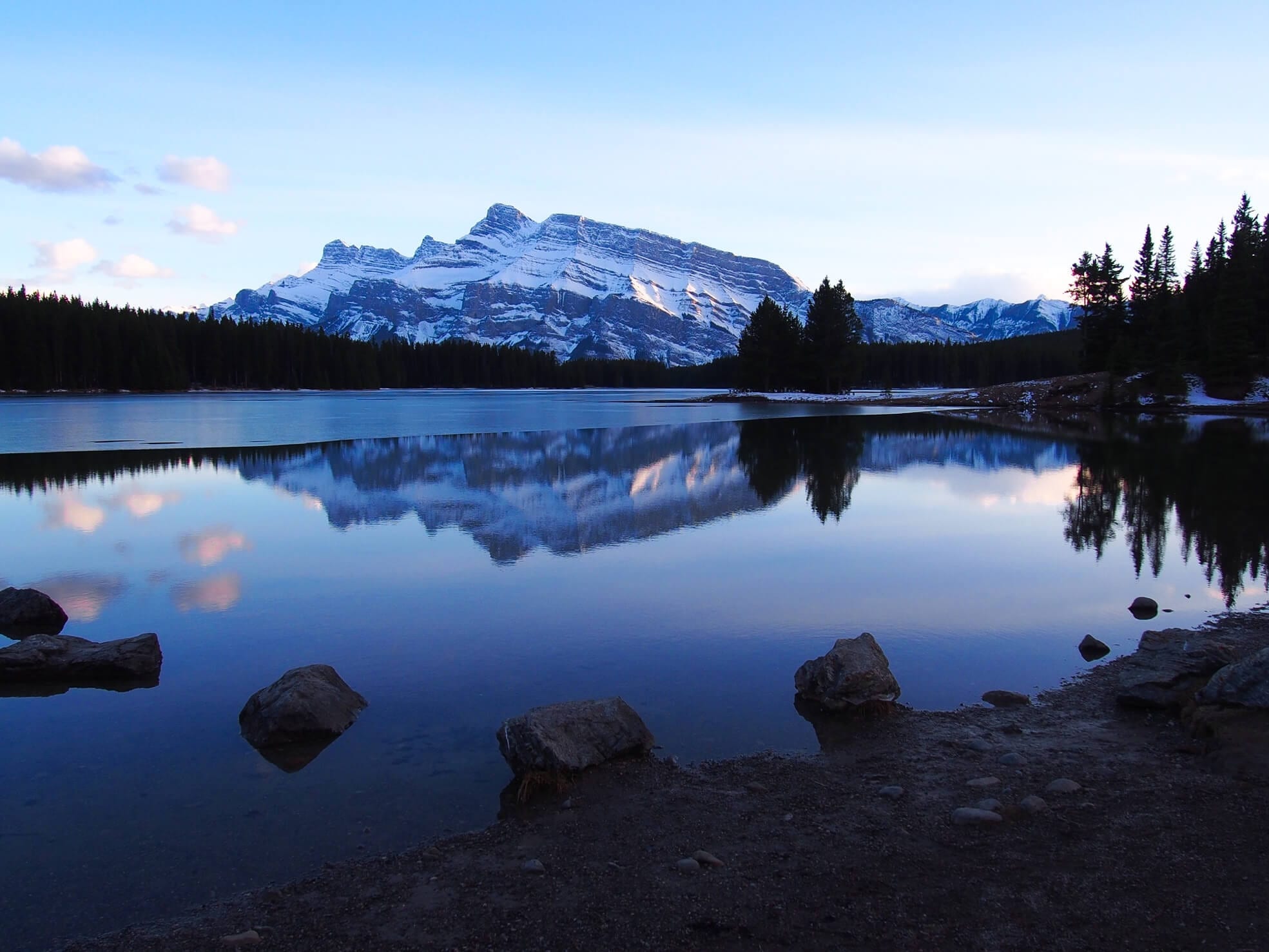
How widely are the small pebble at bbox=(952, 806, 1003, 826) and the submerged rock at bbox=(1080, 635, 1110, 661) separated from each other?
607 cm

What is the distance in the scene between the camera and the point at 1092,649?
41.8ft

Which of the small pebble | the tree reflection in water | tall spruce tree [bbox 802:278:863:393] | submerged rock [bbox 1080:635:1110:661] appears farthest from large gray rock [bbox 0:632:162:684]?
tall spruce tree [bbox 802:278:863:393]

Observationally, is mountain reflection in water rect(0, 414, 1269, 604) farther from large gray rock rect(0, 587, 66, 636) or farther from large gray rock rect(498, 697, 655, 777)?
large gray rock rect(498, 697, 655, 777)

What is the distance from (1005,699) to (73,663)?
12.9 m

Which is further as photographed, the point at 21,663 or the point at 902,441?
the point at 902,441

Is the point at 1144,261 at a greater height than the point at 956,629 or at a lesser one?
greater

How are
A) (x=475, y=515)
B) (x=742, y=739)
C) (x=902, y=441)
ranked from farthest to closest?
1. (x=902, y=441)
2. (x=475, y=515)
3. (x=742, y=739)

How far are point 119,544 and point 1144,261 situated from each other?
11033cm

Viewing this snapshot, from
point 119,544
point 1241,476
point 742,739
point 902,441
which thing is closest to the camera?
point 742,739

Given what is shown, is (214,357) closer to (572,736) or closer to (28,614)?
(28,614)

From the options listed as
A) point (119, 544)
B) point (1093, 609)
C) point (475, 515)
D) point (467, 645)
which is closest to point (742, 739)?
point (467, 645)

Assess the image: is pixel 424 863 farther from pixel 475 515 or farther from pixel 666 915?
pixel 475 515

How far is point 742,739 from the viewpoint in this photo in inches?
380

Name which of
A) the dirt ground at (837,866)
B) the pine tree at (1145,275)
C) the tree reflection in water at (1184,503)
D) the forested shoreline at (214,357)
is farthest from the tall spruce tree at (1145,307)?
the dirt ground at (837,866)
